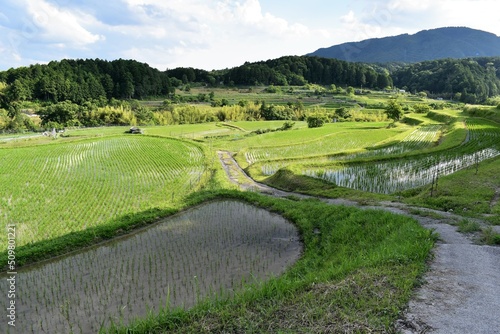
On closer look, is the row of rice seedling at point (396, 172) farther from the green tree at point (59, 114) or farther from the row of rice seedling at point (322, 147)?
the green tree at point (59, 114)

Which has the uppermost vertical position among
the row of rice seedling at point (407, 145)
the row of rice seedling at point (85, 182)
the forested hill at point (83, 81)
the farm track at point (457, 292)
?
the forested hill at point (83, 81)

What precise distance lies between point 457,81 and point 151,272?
134 meters

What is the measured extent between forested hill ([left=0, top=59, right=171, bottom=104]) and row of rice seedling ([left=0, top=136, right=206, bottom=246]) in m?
55.5

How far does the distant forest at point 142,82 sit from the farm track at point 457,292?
243 ft

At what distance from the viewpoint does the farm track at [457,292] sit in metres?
5.12

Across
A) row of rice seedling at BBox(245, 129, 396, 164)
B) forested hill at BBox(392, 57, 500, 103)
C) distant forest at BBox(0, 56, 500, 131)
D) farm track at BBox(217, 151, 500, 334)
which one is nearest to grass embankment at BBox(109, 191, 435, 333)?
farm track at BBox(217, 151, 500, 334)

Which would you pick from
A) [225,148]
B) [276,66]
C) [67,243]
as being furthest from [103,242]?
[276,66]

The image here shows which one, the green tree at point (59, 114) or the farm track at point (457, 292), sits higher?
the green tree at point (59, 114)

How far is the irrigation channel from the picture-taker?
27.4 feet

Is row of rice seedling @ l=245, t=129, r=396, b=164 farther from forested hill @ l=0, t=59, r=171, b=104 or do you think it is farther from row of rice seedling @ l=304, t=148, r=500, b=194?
forested hill @ l=0, t=59, r=171, b=104

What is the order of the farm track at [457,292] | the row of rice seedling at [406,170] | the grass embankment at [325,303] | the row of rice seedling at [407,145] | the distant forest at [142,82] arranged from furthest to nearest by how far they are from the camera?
the distant forest at [142,82] < the row of rice seedling at [407,145] < the row of rice seedling at [406,170] < the grass embankment at [325,303] < the farm track at [457,292]

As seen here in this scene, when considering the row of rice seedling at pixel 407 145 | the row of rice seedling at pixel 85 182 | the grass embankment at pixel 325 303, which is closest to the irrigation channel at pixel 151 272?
the grass embankment at pixel 325 303

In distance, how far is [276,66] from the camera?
484 ft

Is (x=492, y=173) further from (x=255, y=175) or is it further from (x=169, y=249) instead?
(x=169, y=249)
